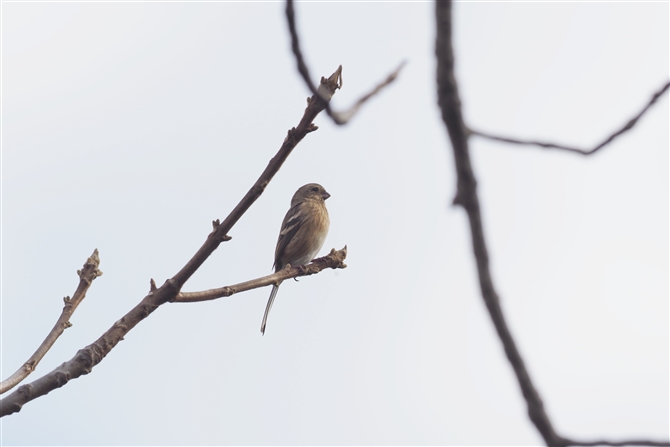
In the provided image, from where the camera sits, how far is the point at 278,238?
41.1 ft

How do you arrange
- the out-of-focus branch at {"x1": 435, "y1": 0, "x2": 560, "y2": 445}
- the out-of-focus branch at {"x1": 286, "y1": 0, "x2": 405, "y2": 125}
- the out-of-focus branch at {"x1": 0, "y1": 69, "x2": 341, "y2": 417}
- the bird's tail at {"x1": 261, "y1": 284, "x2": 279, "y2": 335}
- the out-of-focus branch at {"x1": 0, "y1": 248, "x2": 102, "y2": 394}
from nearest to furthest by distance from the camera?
the out-of-focus branch at {"x1": 435, "y1": 0, "x2": 560, "y2": 445} → the out-of-focus branch at {"x1": 286, "y1": 0, "x2": 405, "y2": 125} → the out-of-focus branch at {"x1": 0, "y1": 69, "x2": 341, "y2": 417} → the out-of-focus branch at {"x1": 0, "y1": 248, "x2": 102, "y2": 394} → the bird's tail at {"x1": 261, "y1": 284, "x2": 279, "y2": 335}

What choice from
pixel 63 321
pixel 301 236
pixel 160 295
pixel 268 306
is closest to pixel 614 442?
pixel 160 295

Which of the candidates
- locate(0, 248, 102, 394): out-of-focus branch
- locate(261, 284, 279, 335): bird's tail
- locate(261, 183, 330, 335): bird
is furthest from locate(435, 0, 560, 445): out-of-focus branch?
locate(261, 183, 330, 335): bird

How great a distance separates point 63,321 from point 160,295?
2.07 ft

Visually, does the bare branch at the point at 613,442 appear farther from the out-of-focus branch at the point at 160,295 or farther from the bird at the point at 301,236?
the bird at the point at 301,236

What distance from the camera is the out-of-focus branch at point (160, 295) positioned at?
149 inches

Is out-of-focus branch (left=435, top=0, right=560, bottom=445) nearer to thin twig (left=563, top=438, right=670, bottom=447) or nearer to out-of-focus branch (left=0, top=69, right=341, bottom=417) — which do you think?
thin twig (left=563, top=438, right=670, bottom=447)

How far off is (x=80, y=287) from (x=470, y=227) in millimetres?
3298

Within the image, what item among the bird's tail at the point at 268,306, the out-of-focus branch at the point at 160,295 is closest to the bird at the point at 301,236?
the bird's tail at the point at 268,306

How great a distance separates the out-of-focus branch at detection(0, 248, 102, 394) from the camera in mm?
3969

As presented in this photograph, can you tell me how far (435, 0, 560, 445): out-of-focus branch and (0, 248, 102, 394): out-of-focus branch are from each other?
2.96 meters

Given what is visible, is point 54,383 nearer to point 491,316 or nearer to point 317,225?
point 491,316

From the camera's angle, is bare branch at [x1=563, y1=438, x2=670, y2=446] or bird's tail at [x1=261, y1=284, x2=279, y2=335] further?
bird's tail at [x1=261, y1=284, x2=279, y2=335]

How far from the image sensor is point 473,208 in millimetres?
1802
